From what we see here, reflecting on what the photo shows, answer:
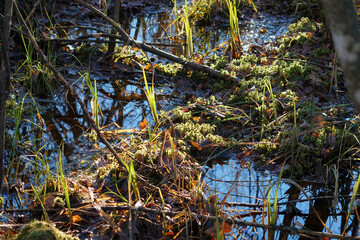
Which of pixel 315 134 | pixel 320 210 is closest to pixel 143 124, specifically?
pixel 315 134

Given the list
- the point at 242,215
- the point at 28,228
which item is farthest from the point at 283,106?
the point at 28,228

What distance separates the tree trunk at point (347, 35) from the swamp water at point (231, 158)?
1660 mm

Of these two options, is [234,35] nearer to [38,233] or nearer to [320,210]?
[320,210]

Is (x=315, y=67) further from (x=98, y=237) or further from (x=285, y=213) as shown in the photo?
(x=98, y=237)

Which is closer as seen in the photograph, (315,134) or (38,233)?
(38,233)

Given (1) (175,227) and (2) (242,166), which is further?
(2) (242,166)

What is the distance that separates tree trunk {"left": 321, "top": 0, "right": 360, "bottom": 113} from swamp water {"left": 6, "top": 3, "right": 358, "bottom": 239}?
1660 mm

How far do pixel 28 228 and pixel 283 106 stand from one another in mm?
2573

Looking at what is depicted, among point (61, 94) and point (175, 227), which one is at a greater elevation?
point (61, 94)

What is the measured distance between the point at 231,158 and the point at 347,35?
2724 millimetres

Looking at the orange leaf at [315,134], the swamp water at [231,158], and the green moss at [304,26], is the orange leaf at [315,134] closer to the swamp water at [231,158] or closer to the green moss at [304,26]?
the swamp water at [231,158]

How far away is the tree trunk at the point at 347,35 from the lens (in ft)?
2.27

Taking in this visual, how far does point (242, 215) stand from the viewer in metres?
2.66

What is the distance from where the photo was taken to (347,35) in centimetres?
71
